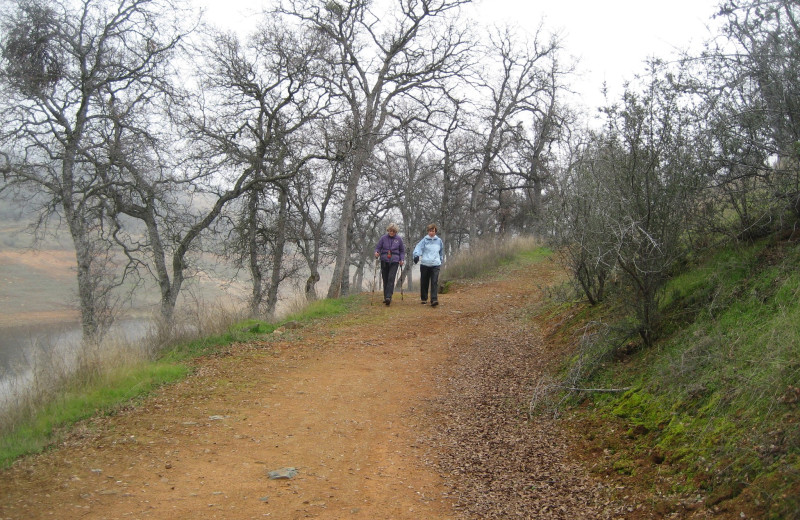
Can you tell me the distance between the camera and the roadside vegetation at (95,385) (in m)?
5.42

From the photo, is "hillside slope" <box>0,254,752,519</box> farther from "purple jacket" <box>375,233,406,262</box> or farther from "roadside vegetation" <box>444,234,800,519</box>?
"purple jacket" <box>375,233,406,262</box>

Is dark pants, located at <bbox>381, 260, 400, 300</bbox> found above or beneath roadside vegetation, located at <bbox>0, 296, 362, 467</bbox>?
above

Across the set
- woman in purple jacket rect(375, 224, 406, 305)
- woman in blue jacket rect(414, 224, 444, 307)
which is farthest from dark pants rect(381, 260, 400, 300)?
woman in blue jacket rect(414, 224, 444, 307)

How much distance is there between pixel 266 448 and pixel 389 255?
7816 mm

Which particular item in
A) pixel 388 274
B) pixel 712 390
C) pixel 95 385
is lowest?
pixel 95 385

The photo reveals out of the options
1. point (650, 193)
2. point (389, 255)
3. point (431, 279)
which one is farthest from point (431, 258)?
point (650, 193)

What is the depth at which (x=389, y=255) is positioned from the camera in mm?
12641

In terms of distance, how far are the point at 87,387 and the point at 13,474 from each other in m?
1.97

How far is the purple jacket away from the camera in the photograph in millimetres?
12664

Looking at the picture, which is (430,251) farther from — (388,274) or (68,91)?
(68,91)

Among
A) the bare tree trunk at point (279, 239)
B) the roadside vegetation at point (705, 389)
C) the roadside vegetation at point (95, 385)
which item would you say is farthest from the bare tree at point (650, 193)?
the bare tree trunk at point (279, 239)

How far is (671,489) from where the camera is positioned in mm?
3492

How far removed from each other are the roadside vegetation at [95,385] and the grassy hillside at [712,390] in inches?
185

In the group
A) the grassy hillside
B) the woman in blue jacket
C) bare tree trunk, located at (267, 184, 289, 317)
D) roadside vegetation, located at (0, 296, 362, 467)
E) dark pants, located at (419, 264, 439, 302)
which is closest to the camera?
the grassy hillside
